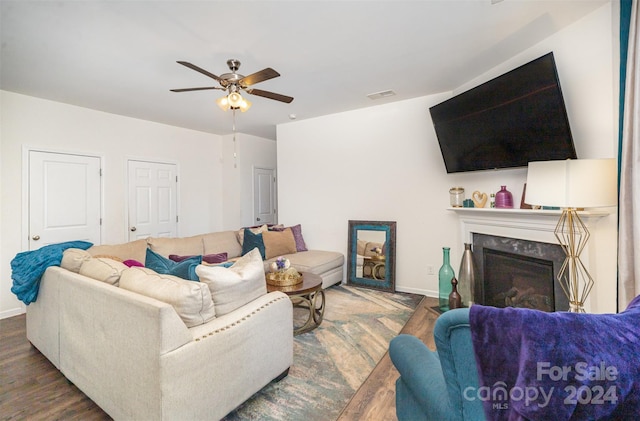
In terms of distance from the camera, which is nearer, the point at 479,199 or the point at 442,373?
the point at 442,373

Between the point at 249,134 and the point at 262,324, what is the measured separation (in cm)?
445

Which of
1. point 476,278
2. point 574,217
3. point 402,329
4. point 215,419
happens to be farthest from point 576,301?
point 215,419

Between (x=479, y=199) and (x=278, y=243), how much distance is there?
260 centimetres

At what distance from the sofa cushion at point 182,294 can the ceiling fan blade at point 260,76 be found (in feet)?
4.93

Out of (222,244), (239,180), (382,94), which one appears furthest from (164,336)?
(239,180)

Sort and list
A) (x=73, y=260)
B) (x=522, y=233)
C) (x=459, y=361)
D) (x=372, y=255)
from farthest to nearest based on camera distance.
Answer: (x=372, y=255)
(x=522, y=233)
(x=73, y=260)
(x=459, y=361)

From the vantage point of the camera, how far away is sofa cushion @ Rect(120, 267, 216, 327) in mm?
1502

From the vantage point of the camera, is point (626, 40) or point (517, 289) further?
point (517, 289)

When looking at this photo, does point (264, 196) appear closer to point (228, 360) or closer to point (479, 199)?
point (479, 199)

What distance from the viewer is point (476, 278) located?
3.12m

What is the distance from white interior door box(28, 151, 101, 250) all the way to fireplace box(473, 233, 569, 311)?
481cm

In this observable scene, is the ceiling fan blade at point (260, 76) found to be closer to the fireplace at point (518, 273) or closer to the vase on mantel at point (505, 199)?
the vase on mantel at point (505, 199)

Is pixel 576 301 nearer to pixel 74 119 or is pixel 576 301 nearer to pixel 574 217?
pixel 574 217

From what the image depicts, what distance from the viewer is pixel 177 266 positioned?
190cm
